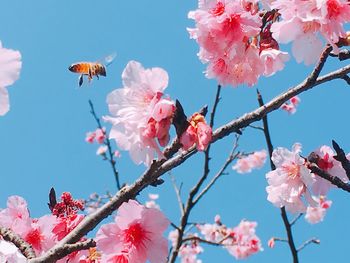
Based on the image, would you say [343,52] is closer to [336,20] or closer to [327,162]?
[336,20]

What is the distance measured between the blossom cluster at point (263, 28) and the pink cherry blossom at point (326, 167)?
448 millimetres

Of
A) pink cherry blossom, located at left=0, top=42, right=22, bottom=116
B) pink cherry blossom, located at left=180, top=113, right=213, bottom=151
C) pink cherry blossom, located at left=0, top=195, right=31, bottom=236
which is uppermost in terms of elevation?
pink cherry blossom, located at left=0, top=42, right=22, bottom=116

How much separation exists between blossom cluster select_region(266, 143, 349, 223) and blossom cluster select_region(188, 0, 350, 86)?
0.44 meters

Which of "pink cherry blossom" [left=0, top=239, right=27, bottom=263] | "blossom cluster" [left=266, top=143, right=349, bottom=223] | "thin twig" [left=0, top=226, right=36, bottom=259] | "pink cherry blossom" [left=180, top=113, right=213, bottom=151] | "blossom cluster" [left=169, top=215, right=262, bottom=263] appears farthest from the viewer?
"blossom cluster" [left=169, top=215, right=262, bottom=263]

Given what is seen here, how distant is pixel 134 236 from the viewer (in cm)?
170

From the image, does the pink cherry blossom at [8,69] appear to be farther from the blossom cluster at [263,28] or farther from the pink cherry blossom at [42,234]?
the blossom cluster at [263,28]

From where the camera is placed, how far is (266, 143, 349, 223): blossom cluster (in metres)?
2.19

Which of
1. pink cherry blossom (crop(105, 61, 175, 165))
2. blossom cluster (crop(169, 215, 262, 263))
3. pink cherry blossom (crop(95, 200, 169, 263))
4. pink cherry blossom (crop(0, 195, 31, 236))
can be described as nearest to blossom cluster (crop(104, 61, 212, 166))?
pink cherry blossom (crop(105, 61, 175, 165))

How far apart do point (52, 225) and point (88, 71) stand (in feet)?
3.75

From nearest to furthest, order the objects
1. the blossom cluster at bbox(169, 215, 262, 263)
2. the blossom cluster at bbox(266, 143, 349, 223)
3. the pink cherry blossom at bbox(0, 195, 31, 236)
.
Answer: the pink cherry blossom at bbox(0, 195, 31, 236), the blossom cluster at bbox(266, 143, 349, 223), the blossom cluster at bbox(169, 215, 262, 263)

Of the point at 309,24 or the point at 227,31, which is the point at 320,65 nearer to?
the point at 309,24

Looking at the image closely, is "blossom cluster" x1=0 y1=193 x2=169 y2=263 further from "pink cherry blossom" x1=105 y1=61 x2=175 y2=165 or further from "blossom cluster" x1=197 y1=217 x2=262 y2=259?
"blossom cluster" x1=197 y1=217 x2=262 y2=259

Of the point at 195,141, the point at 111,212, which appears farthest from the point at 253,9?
the point at 111,212

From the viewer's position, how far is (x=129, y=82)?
63.3 inches
